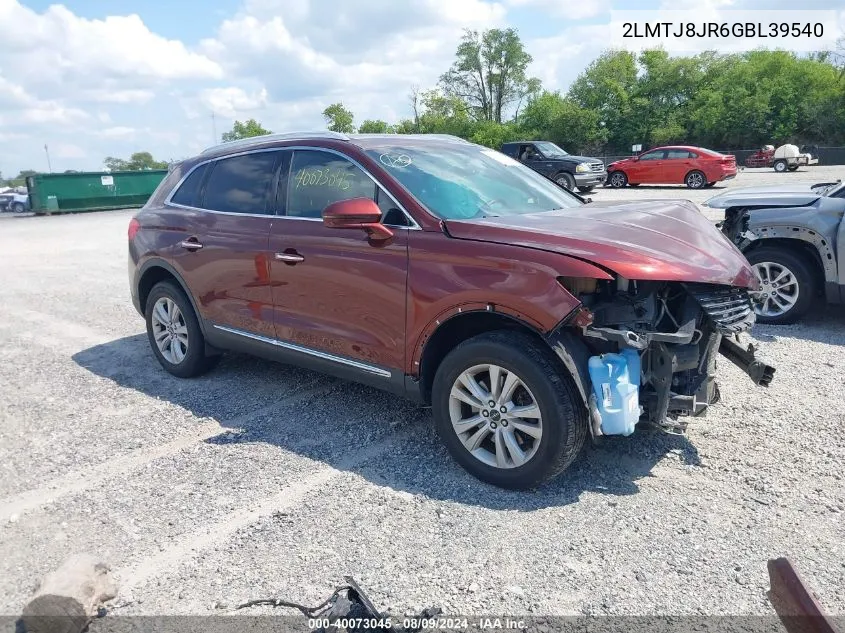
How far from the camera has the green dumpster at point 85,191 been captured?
28016mm

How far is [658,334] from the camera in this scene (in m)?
3.22

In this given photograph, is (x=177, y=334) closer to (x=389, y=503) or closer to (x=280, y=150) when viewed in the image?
(x=280, y=150)

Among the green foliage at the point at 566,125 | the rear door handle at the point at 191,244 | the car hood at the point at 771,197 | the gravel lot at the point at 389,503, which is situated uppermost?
the green foliage at the point at 566,125

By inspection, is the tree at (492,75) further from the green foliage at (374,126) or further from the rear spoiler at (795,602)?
the rear spoiler at (795,602)

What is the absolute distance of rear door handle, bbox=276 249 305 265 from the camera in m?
4.40

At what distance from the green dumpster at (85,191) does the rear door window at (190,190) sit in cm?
2643

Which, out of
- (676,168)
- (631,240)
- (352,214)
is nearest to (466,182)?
(352,214)

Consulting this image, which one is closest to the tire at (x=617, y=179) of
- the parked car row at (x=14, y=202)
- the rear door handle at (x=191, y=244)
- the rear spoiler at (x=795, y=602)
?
the rear door handle at (x=191, y=244)

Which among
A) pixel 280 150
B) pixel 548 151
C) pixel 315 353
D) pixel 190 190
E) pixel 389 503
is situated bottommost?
pixel 389 503

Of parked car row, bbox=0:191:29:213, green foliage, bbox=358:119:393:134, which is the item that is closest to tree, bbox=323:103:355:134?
green foliage, bbox=358:119:393:134

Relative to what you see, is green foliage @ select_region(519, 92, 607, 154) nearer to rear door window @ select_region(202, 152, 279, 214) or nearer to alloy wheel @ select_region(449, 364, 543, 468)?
rear door window @ select_region(202, 152, 279, 214)

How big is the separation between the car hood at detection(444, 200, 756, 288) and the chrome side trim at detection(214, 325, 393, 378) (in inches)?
40.0

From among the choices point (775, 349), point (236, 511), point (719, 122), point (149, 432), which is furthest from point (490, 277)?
point (719, 122)

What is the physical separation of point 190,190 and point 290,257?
1.56 m
